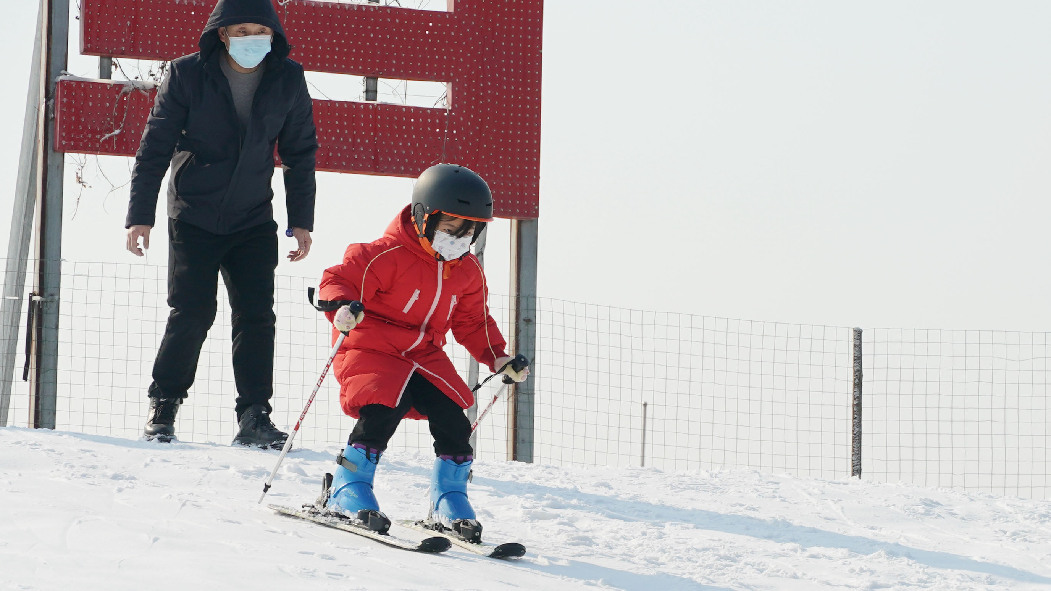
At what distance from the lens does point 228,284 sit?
6.24m

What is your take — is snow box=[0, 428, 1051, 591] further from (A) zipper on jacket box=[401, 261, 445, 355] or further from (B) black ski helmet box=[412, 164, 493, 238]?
(B) black ski helmet box=[412, 164, 493, 238]

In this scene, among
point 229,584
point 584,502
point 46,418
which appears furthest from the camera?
point 46,418

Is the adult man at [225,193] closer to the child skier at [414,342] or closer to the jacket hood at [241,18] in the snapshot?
the jacket hood at [241,18]

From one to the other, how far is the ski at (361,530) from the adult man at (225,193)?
1.50 metres

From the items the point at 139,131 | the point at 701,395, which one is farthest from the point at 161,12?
the point at 701,395

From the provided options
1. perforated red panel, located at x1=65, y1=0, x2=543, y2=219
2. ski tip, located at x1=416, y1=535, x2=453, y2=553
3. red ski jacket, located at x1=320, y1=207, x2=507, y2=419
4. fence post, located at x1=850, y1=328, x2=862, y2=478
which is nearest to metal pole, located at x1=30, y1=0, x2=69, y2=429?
perforated red panel, located at x1=65, y1=0, x2=543, y2=219

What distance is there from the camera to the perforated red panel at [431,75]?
27.5 ft

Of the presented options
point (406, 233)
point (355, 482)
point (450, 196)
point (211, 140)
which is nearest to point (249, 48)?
point (211, 140)

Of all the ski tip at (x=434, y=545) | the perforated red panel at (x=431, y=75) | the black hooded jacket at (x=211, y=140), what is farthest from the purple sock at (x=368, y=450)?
the perforated red panel at (x=431, y=75)

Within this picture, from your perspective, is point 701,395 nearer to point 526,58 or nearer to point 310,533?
point 526,58

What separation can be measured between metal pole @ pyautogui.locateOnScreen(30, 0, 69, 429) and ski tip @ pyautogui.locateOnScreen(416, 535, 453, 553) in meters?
4.20

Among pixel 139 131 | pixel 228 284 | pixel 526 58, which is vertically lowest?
pixel 228 284

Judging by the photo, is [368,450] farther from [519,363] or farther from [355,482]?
[519,363]

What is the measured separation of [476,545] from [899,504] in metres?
2.86
